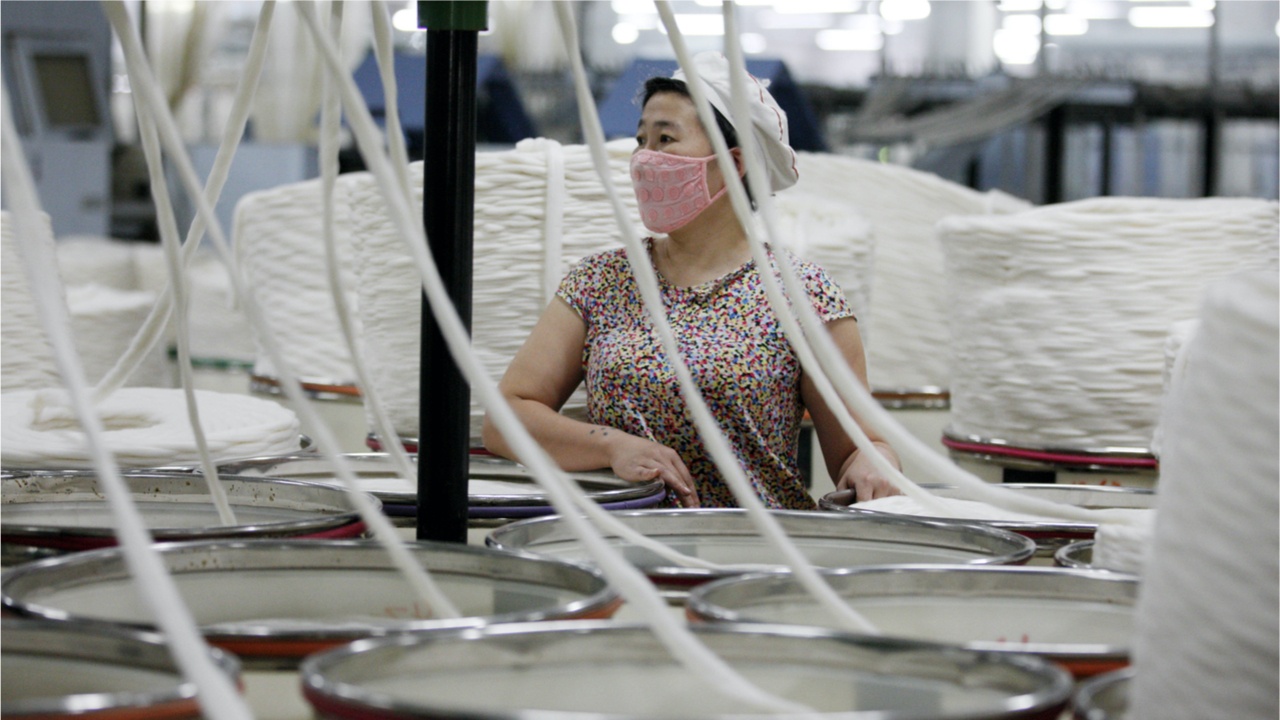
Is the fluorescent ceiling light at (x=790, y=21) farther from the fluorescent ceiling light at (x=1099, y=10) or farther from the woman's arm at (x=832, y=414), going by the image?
the woman's arm at (x=832, y=414)

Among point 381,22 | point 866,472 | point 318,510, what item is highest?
point 381,22

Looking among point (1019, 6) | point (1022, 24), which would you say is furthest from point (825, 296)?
point (1022, 24)

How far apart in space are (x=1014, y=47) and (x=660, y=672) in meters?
6.45

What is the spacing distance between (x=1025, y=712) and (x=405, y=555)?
0.82 ft

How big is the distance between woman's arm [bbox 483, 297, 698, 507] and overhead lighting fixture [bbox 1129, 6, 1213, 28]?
18.0ft

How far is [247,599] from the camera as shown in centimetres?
63

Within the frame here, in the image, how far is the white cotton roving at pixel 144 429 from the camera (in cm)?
97

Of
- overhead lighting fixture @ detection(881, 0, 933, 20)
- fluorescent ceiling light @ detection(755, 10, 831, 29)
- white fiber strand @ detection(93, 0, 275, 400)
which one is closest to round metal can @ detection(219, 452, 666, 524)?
white fiber strand @ detection(93, 0, 275, 400)

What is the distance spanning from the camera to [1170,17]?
21.8 feet

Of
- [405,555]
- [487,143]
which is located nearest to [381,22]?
[405,555]

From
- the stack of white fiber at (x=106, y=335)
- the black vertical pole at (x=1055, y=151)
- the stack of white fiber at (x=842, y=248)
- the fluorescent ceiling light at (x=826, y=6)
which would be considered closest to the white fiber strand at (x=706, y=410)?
the stack of white fiber at (x=842, y=248)

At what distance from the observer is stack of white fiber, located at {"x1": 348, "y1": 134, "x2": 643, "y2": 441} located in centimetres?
161

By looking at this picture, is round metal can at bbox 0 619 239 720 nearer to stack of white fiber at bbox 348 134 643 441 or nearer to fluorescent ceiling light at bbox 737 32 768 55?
stack of white fiber at bbox 348 134 643 441

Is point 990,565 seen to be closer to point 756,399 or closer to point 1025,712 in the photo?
point 1025,712
